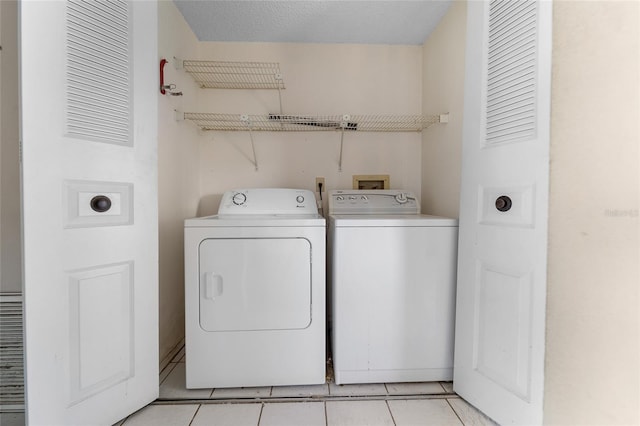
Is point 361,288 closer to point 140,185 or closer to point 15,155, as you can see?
point 140,185

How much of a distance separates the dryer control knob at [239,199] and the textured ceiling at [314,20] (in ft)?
4.15

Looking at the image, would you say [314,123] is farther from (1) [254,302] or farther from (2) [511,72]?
(1) [254,302]

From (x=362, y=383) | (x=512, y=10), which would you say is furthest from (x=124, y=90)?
(x=362, y=383)

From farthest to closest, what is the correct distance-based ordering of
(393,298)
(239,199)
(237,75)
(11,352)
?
1. (237,75)
2. (239,199)
3. (393,298)
4. (11,352)

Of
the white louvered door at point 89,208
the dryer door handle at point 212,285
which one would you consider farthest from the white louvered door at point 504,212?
the white louvered door at point 89,208

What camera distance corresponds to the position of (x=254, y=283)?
1.39 metres

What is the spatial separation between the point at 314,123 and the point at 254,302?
4.72 feet

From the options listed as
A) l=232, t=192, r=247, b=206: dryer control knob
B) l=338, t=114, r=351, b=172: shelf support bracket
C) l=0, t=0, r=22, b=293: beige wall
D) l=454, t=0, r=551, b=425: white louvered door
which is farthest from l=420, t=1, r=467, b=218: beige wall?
l=0, t=0, r=22, b=293: beige wall

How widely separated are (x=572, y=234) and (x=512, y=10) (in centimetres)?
95

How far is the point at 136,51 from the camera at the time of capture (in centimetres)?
127

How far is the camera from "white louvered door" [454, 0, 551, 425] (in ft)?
3.38

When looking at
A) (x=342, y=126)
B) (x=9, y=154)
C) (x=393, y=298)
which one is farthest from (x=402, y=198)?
(x=9, y=154)

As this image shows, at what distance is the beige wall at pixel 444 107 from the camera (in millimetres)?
1743

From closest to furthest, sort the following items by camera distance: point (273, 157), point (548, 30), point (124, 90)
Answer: point (548, 30), point (124, 90), point (273, 157)
